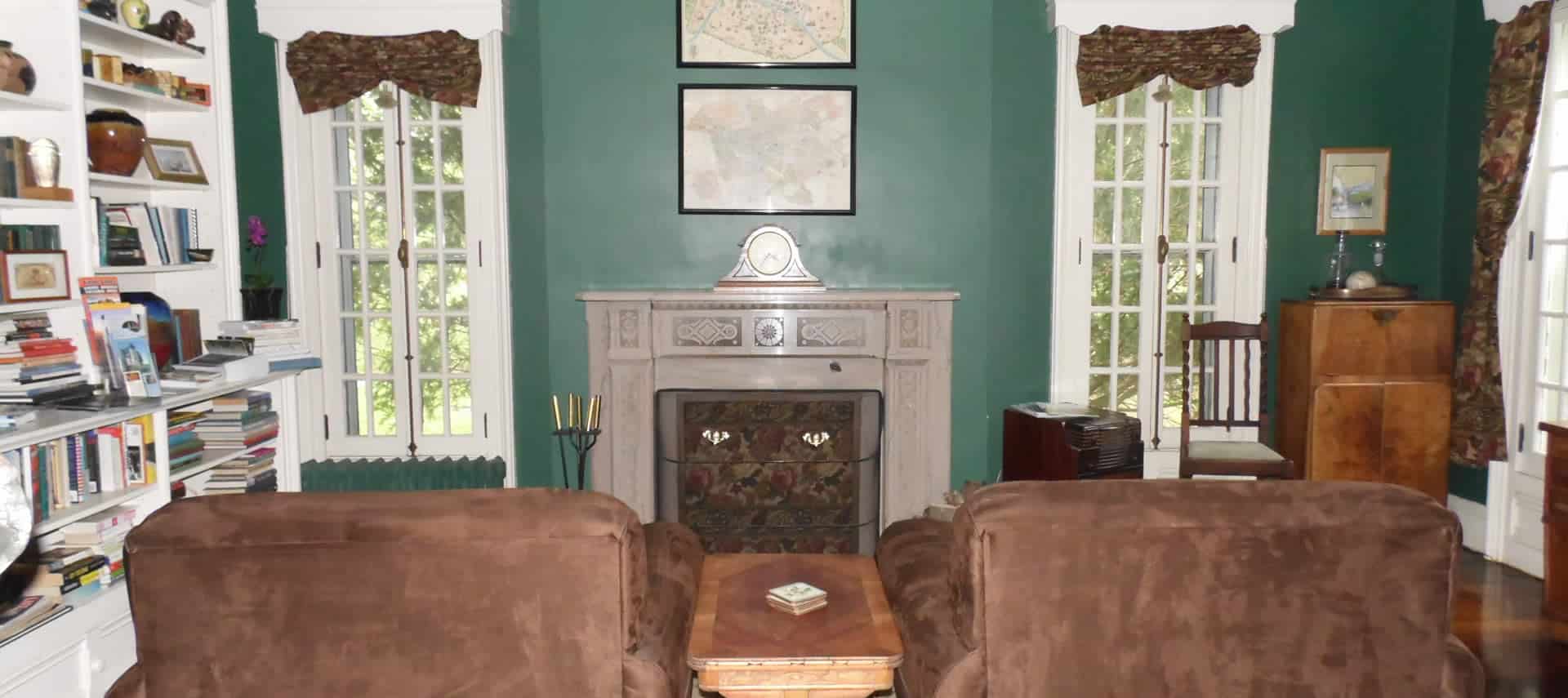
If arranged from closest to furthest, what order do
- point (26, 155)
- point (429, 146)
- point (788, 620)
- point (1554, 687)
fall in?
point (788, 620), point (26, 155), point (1554, 687), point (429, 146)

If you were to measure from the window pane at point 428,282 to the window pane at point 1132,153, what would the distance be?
3199 millimetres

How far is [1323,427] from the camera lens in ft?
14.0

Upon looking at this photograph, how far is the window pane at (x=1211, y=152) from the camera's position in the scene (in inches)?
185

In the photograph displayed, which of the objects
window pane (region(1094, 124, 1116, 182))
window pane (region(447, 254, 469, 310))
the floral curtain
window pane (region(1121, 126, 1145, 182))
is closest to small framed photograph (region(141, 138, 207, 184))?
window pane (region(447, 254, 469, 310))

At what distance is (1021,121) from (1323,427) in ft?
6.10

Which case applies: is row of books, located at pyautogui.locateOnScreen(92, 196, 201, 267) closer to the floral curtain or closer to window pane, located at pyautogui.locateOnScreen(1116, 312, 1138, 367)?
window pane, located at pyautogui.locateOnScreen(1116, 312, 1138, 367)

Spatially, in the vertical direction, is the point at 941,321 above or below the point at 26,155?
below

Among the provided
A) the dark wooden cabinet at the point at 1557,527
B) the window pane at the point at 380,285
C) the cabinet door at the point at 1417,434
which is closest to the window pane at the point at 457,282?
the window pane at the point at 380,285

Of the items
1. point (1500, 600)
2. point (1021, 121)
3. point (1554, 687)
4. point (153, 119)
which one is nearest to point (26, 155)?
point (153, 119)

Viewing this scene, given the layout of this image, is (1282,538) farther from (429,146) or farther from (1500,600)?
(429,146)

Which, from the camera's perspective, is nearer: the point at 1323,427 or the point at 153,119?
the point at 153,119

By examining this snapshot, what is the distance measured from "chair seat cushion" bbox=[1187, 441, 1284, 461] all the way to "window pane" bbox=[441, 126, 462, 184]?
339 centimetres

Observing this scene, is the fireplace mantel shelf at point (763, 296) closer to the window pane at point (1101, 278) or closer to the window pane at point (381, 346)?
the window pane at point (1101, 278)

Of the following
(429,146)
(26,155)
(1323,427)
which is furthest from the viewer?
(429,146)
